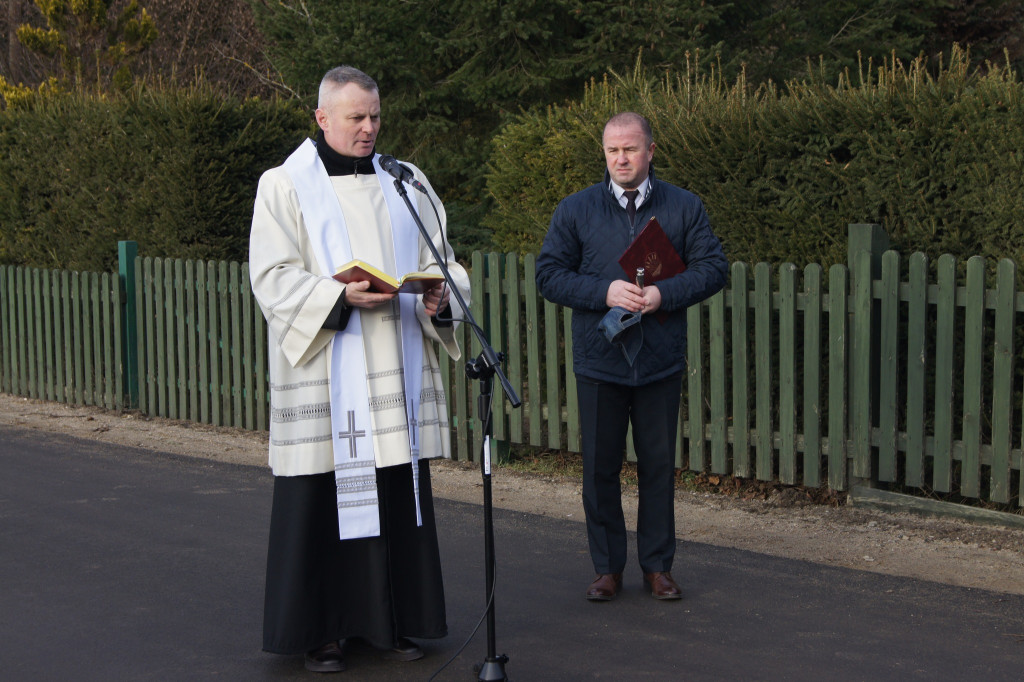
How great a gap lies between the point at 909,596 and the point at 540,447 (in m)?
3.65

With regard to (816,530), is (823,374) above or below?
above

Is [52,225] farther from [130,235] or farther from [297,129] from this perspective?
[297,129]

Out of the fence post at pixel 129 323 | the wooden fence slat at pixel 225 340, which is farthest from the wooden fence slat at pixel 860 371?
the fence post at pixel 129 323

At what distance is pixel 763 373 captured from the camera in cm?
745

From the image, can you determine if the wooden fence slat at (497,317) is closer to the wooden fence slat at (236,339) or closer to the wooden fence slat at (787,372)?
the wooden fence slat at (787,372)

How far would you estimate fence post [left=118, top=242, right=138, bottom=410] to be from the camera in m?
11.1

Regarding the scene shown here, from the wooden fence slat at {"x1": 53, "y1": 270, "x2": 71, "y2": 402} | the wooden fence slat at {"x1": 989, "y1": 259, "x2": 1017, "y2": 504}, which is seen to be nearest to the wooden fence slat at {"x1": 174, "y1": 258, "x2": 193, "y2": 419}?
the wooden fence slat at {"x1": 53, "y1": 270, "x2": 71, "y2": 402}

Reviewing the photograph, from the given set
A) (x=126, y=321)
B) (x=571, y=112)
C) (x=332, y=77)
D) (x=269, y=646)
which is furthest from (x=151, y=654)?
(x=126, y=321)

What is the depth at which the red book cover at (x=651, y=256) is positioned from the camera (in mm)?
5371

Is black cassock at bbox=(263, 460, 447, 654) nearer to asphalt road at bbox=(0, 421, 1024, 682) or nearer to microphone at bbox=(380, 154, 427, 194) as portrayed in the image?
asphalt road at bbox=(0, 421, 1024, 682)

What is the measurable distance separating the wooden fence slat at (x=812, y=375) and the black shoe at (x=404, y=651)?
316 centimetres

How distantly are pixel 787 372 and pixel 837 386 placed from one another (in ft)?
0.98

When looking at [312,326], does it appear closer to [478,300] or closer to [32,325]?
[478,300]

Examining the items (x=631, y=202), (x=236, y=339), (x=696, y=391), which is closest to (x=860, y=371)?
(x=696, y=391)
